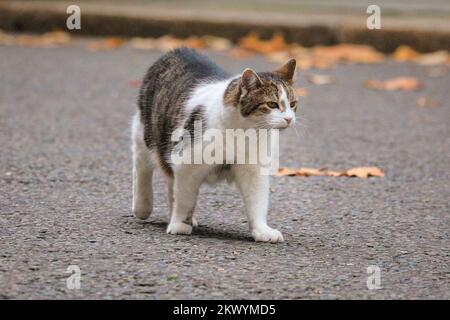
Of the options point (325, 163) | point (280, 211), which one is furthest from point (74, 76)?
point (280, 211)

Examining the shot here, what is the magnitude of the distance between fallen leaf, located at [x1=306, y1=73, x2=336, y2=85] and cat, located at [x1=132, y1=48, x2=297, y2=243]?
13.7 ft

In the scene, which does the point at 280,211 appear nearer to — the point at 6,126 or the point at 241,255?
the point at 241,255

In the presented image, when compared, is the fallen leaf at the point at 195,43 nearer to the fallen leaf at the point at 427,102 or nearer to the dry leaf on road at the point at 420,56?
the dry leaf on road at the point at 420,56

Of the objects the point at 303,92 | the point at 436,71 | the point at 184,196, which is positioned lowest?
the point at 184,196

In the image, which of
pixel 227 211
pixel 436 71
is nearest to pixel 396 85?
pixel 436 71

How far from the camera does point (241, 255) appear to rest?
419 cm

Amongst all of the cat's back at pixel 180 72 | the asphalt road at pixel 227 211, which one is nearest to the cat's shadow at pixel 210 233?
the asphalt road at pixel 227 211

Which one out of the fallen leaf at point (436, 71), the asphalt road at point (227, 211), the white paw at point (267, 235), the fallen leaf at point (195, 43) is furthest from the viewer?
the fallen leaf at point (195, 43)

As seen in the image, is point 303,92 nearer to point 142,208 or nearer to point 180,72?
point 180,72

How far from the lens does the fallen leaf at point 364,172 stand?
5938 mm

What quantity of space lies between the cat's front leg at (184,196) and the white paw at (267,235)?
0.31 m

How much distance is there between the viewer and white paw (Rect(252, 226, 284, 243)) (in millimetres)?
4438

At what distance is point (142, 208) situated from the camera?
4.82 m

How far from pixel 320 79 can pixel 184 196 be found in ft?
16.1
